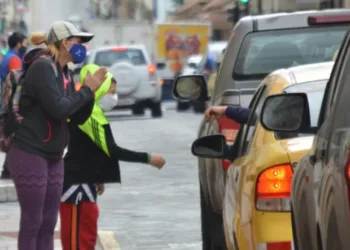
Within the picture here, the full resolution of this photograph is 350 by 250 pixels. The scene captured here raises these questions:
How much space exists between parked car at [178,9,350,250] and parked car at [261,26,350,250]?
3178mm

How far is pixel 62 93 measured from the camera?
788 centimetres

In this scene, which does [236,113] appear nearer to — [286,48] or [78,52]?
[78,52]

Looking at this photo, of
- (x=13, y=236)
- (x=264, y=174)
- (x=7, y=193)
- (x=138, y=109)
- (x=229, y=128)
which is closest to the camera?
(x=264, y=174)

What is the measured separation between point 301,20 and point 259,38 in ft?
1.14

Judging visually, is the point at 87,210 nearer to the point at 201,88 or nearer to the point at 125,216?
the point at 201,88

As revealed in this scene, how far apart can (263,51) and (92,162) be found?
6.23ft

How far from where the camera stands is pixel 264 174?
6664 millimetres

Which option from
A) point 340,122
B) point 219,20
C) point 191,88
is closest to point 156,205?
point 191,88

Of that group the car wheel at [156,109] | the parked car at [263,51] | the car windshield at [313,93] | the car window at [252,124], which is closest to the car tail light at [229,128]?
the parked car at [263,51]

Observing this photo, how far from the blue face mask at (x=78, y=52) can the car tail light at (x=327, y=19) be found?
7.51 feet

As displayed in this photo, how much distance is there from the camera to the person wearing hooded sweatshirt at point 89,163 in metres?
8.62

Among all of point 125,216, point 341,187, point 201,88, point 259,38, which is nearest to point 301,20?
point 259,38

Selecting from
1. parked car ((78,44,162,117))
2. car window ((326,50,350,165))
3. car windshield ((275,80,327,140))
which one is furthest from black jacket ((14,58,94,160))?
parked car ((78,44,162,117))

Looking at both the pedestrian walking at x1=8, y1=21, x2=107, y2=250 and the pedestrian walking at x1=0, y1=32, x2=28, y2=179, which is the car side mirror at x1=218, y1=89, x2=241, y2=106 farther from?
the pedestrian walking at x1=0, y1=32, x2=28, y2=179
